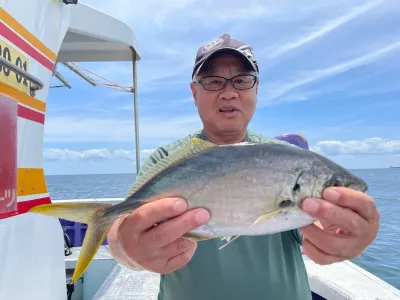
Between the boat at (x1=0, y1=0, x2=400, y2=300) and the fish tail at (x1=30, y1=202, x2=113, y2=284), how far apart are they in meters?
0.52

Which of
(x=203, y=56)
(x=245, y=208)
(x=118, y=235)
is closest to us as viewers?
(x=245, y=208)

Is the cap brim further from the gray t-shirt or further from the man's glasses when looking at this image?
the gray t-shirt

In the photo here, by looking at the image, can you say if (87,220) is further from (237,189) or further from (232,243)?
(232,243)

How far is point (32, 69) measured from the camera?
2451 millimetres

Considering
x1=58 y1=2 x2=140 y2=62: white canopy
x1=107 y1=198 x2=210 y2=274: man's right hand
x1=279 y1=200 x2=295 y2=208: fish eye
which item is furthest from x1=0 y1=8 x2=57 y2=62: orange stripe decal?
x1=279 y1=200 x2=295 y2=208: fish eye

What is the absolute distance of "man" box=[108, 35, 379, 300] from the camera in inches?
62.1

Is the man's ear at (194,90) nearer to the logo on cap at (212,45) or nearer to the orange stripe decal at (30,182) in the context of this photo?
the logo on cap at (212,45)

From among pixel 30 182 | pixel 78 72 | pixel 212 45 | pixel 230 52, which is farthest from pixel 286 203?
pixel 78 72

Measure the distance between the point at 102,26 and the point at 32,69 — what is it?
145cm

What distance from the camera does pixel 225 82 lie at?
2328 millimetres

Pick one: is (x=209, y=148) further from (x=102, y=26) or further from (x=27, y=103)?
(x=102, y=26)

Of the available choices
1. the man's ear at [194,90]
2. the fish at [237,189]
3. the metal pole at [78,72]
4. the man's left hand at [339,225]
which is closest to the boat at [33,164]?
the fish at [237,189]

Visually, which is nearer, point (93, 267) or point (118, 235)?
point (118, 235)

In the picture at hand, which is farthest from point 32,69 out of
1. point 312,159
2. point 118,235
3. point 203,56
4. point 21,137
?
point 312,159
